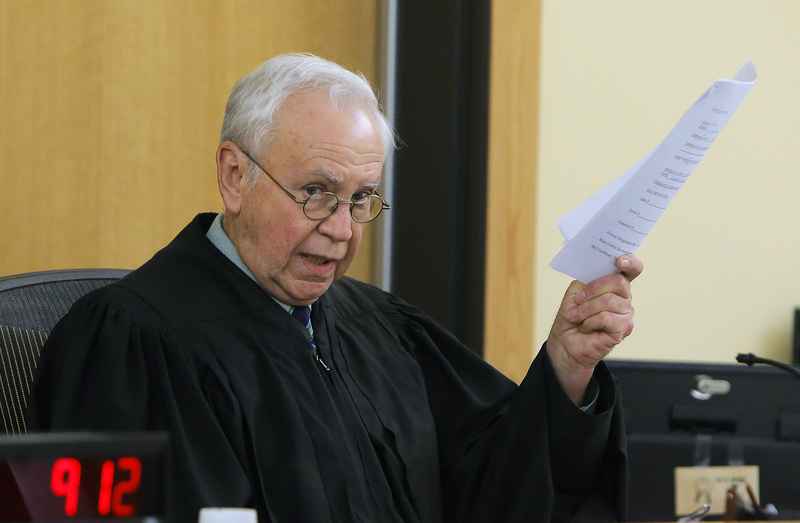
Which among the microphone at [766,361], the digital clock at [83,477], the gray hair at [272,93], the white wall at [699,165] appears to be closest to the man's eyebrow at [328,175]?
the gray hair at [272,93]

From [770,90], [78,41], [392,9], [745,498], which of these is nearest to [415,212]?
[392,9]

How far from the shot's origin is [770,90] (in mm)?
3121

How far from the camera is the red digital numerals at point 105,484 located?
58 centimetres

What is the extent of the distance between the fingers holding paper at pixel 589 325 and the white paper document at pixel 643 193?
27 mm

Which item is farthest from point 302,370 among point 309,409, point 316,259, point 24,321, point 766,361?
point 766,361

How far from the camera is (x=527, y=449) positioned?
1671mm

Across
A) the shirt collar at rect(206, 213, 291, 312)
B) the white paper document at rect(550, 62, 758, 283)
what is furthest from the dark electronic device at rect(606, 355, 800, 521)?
the shirt collar at rect(206, 213, 291, 312)

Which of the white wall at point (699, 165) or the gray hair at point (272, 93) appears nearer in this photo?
the gray hair at point (272, 93)

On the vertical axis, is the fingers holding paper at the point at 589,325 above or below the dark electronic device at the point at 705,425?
above

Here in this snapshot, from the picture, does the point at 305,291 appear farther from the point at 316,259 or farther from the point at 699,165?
the point at 699,165

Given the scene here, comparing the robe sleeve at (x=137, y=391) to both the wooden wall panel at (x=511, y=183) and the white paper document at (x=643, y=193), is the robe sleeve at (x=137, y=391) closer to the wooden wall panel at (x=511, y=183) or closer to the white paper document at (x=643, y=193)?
the white paper document at (x=643, y=193)

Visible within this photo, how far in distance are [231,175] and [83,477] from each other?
1.12 meters

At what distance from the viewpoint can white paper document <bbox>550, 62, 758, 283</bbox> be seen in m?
1.21

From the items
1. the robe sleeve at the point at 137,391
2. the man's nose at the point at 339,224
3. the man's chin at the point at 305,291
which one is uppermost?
the man's nose at the point at 339,224
